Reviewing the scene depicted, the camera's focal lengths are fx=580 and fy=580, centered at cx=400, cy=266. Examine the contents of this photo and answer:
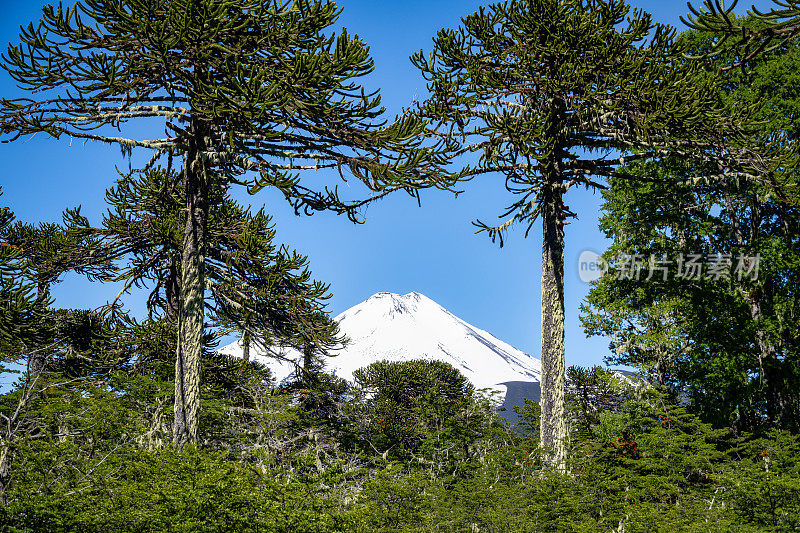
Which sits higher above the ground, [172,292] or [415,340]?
[415,340]

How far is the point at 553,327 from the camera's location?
12680 millimetres

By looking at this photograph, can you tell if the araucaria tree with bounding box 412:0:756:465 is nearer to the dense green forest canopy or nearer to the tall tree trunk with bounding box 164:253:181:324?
the dense green forest canopy

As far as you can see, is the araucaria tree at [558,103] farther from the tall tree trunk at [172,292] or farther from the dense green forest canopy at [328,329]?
the tall tree trunk at [172,292]

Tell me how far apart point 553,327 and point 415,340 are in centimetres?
8183

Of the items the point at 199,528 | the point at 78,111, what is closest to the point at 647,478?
the point at 199,528

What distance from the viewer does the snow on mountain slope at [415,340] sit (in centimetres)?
8994

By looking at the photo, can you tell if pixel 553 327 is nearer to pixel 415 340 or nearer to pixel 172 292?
pixel 172 292

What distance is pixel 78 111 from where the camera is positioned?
9664 mm

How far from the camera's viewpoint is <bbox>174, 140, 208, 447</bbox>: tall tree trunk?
9.74 metres

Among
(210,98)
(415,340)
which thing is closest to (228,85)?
(210,98)

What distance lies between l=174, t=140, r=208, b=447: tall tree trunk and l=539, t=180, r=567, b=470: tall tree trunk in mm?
7078

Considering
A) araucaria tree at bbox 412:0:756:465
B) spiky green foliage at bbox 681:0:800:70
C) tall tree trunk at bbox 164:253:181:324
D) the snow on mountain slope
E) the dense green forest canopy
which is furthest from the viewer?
the snow on mountain slope

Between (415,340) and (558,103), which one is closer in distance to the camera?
(558,103)

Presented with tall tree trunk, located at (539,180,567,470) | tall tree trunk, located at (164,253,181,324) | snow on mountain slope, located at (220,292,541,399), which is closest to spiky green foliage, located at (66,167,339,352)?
tall tree trunk, located at (164,253,181,324)
